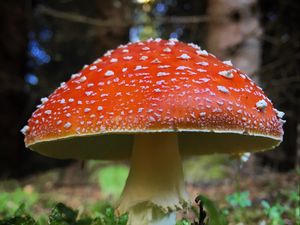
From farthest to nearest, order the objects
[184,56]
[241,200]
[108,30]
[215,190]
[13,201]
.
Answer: [108,30] < [215,190] < [13,201] < [241,200] < [184,56]

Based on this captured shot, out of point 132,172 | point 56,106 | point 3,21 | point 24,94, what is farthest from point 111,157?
point 3,21

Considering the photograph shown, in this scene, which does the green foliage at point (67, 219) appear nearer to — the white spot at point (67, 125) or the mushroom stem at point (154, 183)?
the mushroom stem at point (154, 183)

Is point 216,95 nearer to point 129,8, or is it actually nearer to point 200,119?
point 200,119

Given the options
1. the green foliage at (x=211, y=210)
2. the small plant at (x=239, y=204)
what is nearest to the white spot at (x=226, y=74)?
the green foliage at (x=211, y=210)

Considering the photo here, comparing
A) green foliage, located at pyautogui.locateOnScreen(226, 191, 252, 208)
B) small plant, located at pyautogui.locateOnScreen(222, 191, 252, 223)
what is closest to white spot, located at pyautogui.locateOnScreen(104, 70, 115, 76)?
small plant, located at pyautogui.locateOnScreen(222, 191, 252, 223)

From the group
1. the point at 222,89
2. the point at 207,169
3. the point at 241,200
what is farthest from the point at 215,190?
the point at 222,89

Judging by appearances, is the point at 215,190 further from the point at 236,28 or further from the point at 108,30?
the point at 108,30

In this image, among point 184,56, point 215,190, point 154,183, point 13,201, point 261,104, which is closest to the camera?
point 261,104
